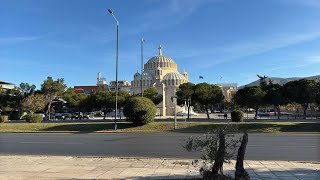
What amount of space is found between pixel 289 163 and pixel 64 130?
26.0 m

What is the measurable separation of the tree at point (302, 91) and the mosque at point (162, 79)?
4459cm

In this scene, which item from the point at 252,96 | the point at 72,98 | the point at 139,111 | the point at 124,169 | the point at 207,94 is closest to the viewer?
the point at 124,169

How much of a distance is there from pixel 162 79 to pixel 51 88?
52122 mm

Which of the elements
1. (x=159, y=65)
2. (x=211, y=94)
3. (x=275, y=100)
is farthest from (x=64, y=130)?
(x=159, y=65)

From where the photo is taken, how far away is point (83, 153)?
50.6 feet

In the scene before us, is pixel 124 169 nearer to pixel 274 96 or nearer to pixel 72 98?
pixel 274 96

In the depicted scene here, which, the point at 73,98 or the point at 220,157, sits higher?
the point at 73,98

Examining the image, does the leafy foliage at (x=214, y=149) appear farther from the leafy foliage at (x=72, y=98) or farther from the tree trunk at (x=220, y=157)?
the leafy foliage at (x=72, y=98)

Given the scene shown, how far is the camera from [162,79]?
11862 cm

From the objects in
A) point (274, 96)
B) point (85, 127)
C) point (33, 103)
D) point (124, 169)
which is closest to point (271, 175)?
point (124, 169)

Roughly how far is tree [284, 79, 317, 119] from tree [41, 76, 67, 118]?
1838 inches

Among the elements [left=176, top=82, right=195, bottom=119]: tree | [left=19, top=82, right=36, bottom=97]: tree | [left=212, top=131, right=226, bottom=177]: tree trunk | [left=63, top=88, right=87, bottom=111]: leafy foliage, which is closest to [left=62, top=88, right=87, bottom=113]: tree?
[left=63, top=88, right=87, bottom=111]: leafy foliage

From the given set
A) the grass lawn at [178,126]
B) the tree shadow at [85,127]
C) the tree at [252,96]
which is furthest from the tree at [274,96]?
the tree shadow at [85,127]

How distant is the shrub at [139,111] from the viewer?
32331 mm
